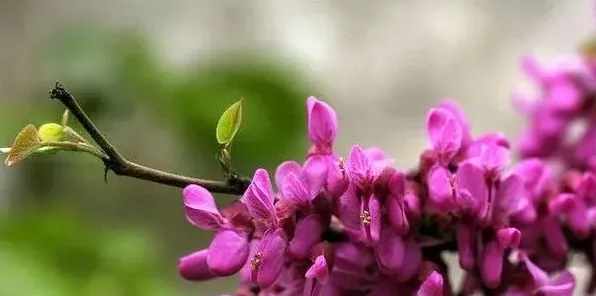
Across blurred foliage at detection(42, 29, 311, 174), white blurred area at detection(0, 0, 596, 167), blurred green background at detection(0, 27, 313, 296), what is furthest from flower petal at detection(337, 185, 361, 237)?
white blurred area at detection(0, 0, 596, 167)

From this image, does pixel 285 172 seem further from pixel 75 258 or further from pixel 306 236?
pixel 75 258

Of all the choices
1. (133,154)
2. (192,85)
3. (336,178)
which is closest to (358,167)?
(336,178)

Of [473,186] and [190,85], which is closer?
[473,186]

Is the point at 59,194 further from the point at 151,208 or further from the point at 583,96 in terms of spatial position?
the point at 583,96

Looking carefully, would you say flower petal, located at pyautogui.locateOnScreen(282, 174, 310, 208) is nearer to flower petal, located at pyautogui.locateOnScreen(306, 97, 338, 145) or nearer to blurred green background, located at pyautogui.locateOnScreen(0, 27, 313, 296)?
flower petal, located at pyautogui.locateOnScreen(306, 97, 338, 145)

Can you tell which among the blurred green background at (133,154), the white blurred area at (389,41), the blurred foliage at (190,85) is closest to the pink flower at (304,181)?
the blurred green background at (133,154)

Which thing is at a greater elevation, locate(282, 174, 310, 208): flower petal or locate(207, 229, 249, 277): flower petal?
locate(282, 174, 310, 208): flower petal

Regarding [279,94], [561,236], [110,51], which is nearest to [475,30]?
[279,94]
